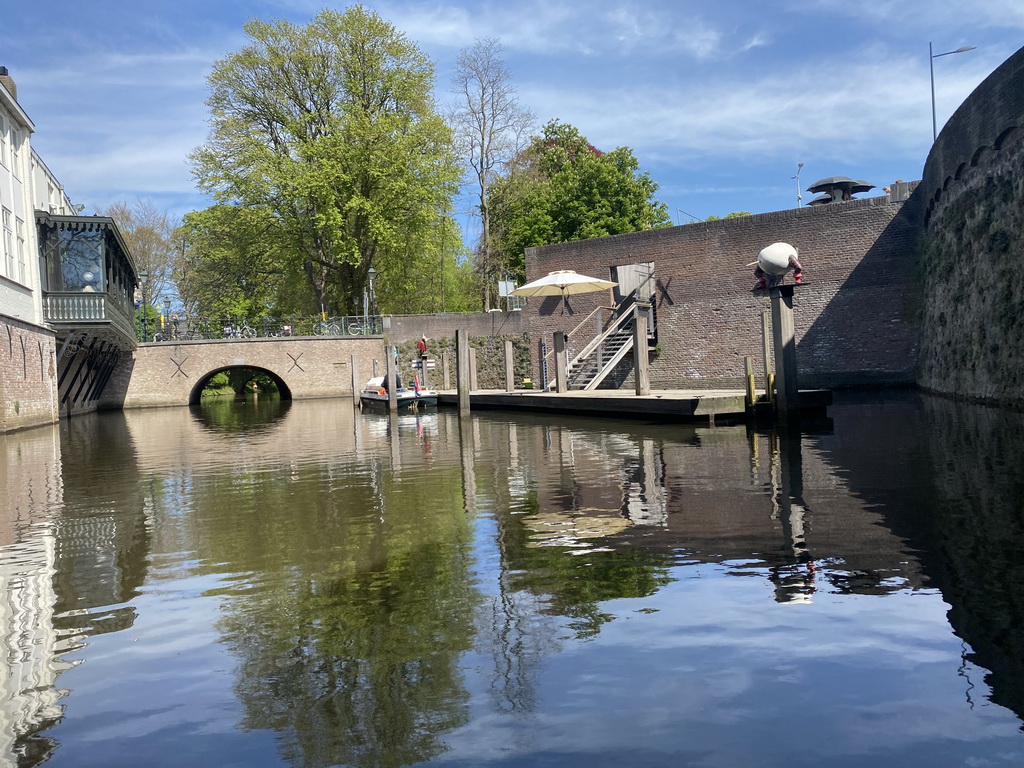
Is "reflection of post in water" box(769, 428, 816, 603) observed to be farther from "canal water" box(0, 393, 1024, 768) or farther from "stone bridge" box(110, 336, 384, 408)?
"stone bridge" box(110, 336, 384, 408)

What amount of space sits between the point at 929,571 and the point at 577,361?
20085 millimetres

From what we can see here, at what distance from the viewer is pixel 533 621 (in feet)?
13.5

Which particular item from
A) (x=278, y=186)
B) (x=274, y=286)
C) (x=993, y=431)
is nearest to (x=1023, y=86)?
(x=993, y=431)

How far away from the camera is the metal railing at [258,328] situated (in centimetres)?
3606

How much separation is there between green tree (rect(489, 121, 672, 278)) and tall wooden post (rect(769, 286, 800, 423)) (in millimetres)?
23868

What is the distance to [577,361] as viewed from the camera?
24.7 m

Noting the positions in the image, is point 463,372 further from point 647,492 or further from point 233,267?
point 233,267

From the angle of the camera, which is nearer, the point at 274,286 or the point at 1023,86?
the point at 1023,86

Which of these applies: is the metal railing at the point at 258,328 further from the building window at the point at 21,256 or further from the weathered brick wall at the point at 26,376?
the building window at the point at 21,256

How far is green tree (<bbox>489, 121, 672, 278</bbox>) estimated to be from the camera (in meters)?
38.8

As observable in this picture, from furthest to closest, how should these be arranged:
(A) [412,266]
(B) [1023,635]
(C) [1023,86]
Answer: (A) [412,266] < (C) [1023,86] < (B) [1023,635]

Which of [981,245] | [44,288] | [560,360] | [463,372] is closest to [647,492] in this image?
[981,245]

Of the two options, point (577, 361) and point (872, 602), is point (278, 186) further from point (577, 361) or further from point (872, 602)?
point (872, 602)

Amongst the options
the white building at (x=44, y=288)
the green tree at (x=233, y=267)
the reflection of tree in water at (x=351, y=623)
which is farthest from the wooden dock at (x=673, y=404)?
the green tree at (x=233, y=267)
